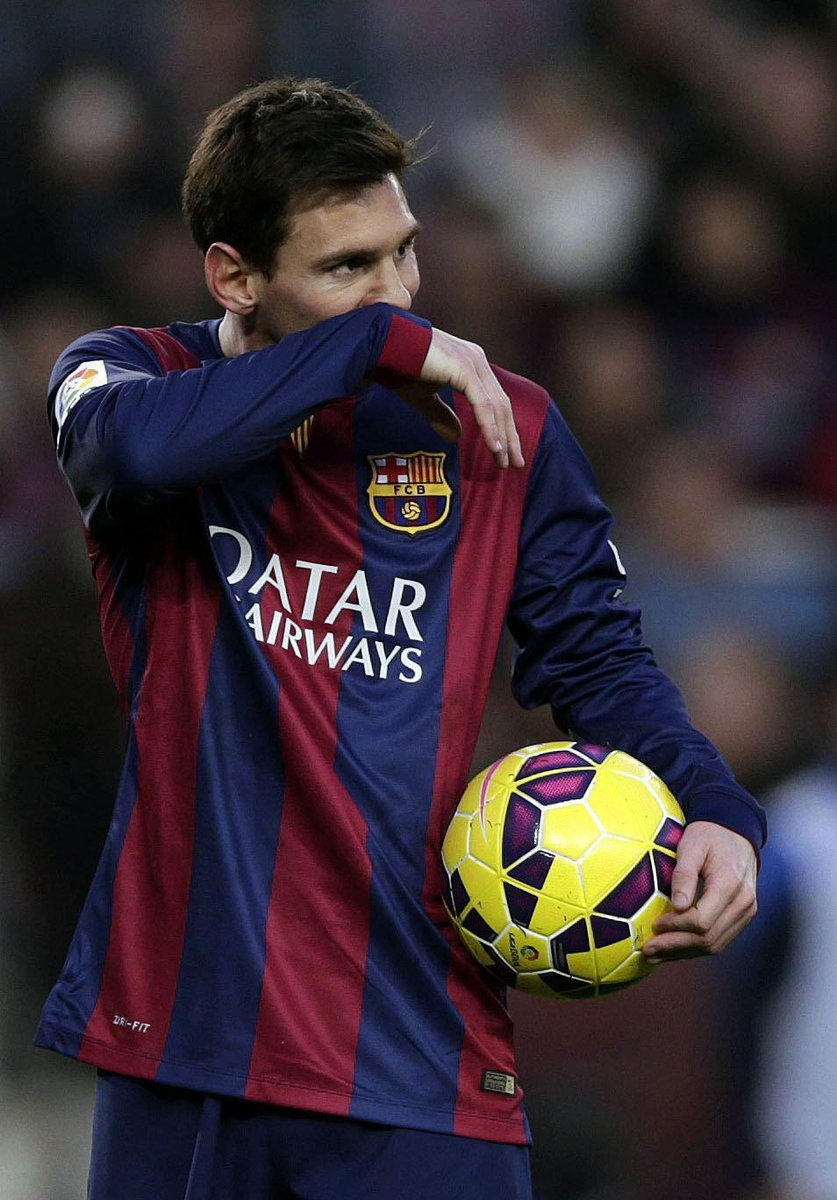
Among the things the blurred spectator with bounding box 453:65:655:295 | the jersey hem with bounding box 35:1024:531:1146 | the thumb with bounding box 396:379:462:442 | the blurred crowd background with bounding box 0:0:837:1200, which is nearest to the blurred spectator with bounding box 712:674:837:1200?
the blurred crowd background with bounding box 0:0:837:1200

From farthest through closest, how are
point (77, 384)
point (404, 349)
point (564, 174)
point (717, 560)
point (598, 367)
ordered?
1. point (564, 174)
2. point (598, 367)
3. point (717, 560)
4. point (77, 384)
5. point (404, 349)

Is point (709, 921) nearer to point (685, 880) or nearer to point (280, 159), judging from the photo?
point (685, 880)

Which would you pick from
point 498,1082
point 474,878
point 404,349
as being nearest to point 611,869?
point 474,878

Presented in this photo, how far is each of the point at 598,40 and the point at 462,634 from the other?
3.87m

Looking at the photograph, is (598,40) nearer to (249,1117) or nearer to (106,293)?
(106,293)

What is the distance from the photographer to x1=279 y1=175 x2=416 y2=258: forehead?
91.2 inches

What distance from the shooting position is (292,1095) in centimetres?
218

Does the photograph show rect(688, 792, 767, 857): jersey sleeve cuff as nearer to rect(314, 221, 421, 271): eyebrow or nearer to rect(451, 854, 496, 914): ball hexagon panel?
rect(451, 854, 496, 914): ball hexagon panel

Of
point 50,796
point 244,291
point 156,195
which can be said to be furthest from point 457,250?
point 244,291

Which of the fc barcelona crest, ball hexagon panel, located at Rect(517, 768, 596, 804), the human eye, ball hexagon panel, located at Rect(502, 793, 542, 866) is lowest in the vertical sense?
ball hexagon panel, located at Rect(502, 793, 542, 866)

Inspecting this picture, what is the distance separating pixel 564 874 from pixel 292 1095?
451 mm

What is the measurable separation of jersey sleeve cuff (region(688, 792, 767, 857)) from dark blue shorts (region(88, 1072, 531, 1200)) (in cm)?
53

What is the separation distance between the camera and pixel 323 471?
94.3 inches

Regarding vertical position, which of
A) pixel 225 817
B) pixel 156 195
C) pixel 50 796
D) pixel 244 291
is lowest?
pixel 50 796
